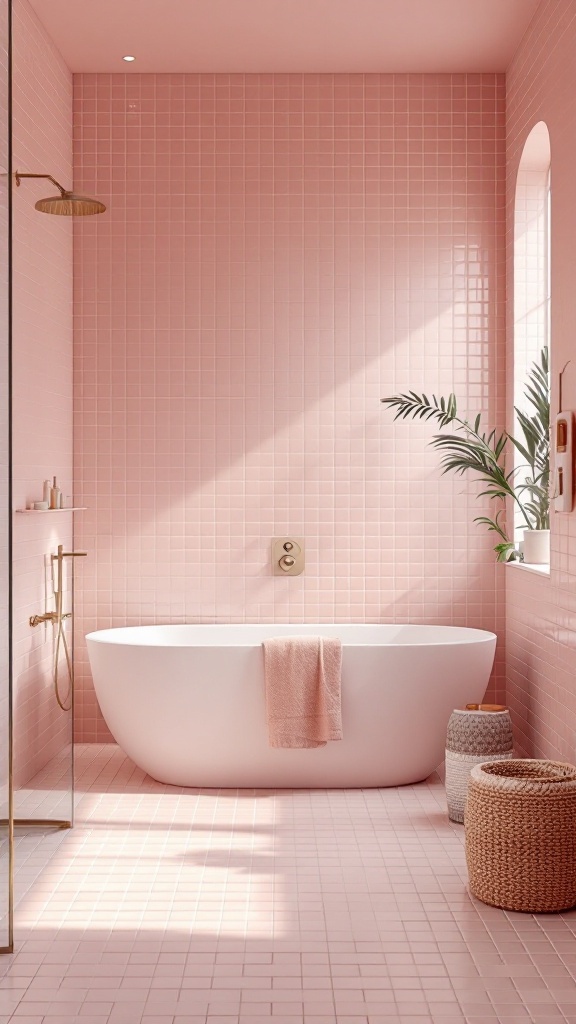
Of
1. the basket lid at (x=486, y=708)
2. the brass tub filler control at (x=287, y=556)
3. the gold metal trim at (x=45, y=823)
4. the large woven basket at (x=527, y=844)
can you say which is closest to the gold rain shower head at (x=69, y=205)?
the brass tub filler control at (x=287, y=556)

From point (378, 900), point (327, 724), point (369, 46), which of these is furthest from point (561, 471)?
point (369, 46)

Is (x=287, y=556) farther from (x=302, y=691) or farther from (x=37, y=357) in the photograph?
(x=37, y=357)

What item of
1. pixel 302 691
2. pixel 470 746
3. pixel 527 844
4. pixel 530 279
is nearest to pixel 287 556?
pixel 302 691

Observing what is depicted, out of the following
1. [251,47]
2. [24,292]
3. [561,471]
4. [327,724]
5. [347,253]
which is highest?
[251,47]

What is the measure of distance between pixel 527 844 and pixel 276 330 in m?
2.87

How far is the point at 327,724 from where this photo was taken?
408cm

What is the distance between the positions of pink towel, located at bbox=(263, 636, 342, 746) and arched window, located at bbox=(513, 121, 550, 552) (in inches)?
66.5

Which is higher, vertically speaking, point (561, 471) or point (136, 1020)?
point (561, 471)

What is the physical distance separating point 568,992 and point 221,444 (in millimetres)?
3104

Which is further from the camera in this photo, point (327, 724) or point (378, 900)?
point (327, 724)

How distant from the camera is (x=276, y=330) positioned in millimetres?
5016

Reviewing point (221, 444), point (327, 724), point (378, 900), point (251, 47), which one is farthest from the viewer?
point (221, 444)

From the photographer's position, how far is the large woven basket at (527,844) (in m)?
2.96

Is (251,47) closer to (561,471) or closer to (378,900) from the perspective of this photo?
(561,471)
